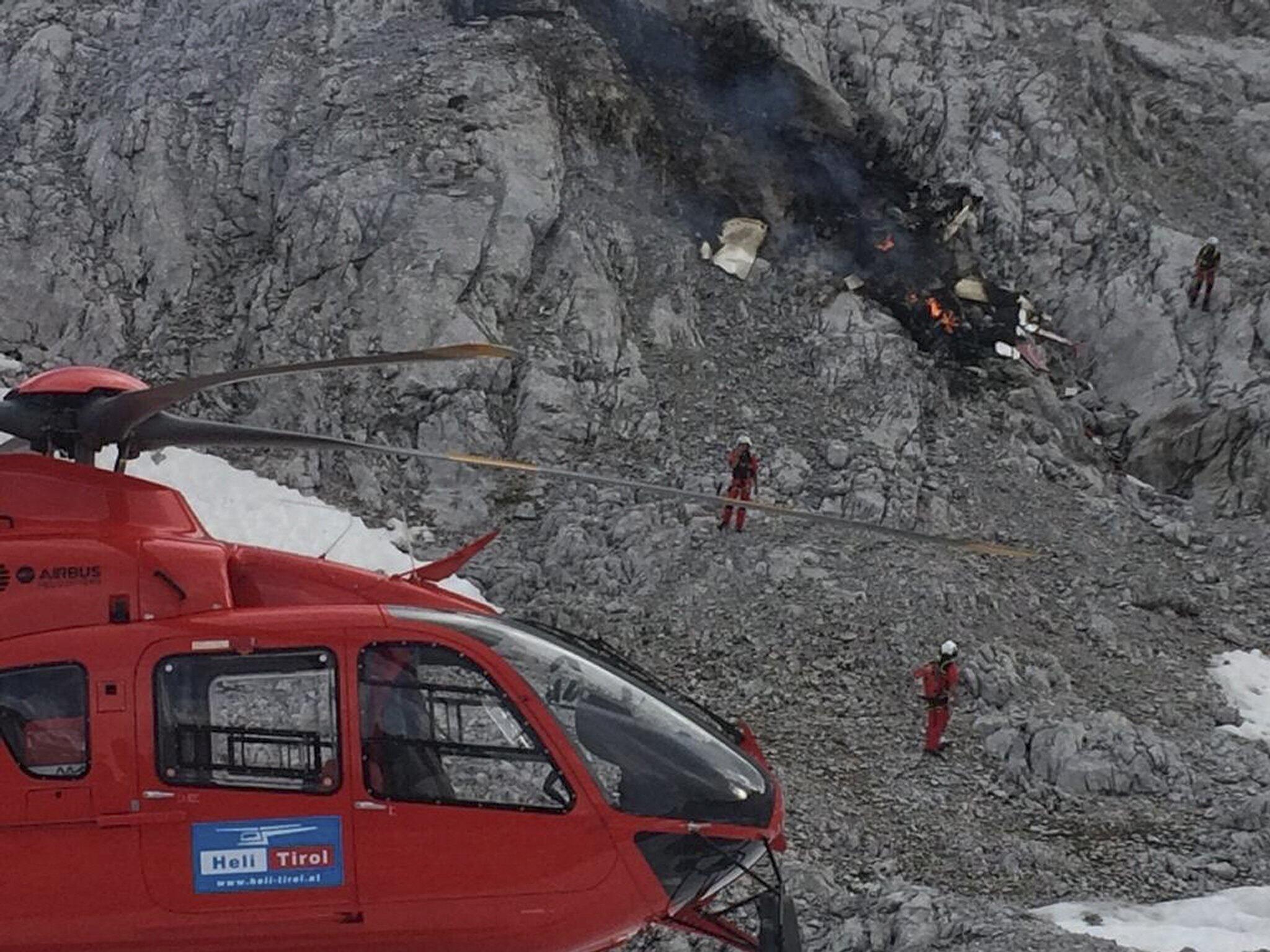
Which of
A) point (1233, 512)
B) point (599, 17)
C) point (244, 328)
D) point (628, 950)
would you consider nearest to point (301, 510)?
point (244, 328)

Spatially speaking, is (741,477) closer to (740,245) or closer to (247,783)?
(740,245)

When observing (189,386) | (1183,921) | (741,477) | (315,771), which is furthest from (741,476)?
(189,386)

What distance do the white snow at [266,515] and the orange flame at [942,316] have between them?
7.95m

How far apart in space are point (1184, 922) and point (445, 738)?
641 cm

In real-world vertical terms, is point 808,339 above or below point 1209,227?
below

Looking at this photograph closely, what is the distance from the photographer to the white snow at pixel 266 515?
14.8 meters

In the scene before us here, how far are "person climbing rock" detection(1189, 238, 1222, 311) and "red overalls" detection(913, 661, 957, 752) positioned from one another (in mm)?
8943

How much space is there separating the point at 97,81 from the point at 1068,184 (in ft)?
49.0

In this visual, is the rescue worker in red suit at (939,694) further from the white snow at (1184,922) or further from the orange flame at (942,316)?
the orange flame at (942,316)

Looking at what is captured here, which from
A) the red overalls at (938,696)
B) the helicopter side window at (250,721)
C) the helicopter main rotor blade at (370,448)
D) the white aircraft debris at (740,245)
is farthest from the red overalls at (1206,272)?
the helicopter side window at (250,721)

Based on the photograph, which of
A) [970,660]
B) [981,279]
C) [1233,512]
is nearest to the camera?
[970,660]

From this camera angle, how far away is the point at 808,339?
17844mm

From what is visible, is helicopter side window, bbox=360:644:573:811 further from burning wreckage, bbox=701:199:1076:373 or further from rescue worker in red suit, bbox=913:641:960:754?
burning wreckage, bbox=701:199:1076:373

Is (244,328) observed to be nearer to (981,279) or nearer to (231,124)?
(231,124)
